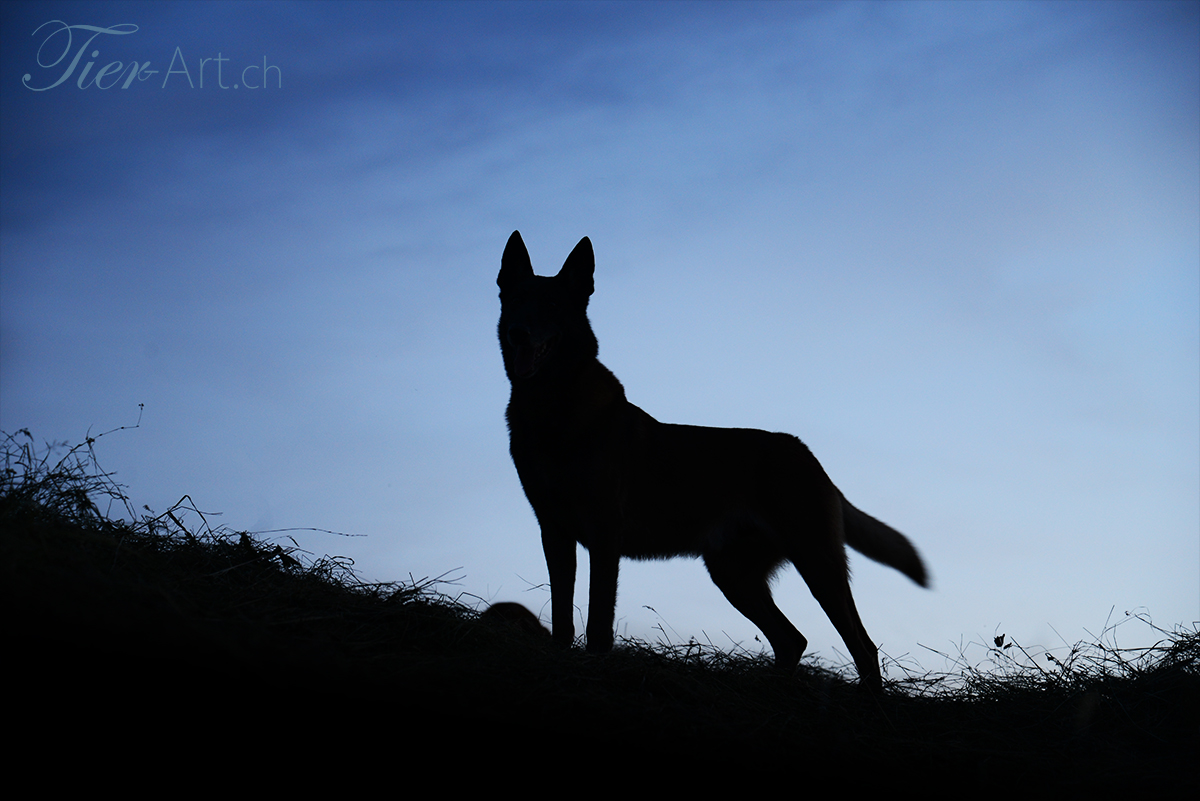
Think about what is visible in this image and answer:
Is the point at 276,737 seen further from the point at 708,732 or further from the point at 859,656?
the point at 859,656

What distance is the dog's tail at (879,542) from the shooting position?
5324 mm

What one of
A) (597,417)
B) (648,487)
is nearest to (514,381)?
(597,417)

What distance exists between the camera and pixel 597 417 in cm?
460

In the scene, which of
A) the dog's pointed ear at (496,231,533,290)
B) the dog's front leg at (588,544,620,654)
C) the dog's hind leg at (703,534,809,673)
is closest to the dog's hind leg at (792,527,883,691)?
the dog's hind leg at (703,534,809,673)

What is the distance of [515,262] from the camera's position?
5047 mm

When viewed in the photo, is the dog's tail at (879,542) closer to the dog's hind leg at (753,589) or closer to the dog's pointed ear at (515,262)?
the dog's hind leg at (753,589)

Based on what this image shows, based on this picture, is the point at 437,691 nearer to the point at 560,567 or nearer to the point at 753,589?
the point at 560,567

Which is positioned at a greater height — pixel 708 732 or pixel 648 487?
pixel 648 487

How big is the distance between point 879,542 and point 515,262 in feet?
10.5

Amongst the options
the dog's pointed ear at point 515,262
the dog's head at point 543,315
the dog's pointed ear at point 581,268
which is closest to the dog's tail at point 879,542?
the dog's head at point 543,315

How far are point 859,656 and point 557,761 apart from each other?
358 centimetres

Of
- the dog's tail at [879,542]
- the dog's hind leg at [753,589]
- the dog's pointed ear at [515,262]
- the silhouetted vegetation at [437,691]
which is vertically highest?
the dog's pointed ear at [515,262]

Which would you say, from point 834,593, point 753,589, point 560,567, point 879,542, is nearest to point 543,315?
point 560,567

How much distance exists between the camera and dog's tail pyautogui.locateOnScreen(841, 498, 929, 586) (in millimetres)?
5324
